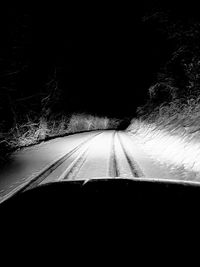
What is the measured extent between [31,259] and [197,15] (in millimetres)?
14306

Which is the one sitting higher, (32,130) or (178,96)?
(178,96)

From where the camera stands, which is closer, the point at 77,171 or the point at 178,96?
the point at 77,171

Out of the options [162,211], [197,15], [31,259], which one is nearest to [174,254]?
[162,211]

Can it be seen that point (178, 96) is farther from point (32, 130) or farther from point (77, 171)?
point (77, 171)

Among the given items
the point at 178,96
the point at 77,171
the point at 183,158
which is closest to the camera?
the point at 77,171

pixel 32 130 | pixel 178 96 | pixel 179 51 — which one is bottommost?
pixel 32 130

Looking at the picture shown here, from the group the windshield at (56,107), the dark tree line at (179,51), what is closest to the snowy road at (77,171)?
the windshield at (56,107)

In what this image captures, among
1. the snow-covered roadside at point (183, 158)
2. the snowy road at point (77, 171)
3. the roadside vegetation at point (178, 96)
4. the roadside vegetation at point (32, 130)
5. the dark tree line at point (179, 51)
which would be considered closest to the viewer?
the snowy road at point (77, 171)

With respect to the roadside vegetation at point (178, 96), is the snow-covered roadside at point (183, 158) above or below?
below

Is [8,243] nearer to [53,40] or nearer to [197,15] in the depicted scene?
[197,15]

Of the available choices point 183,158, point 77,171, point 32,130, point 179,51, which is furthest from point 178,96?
point 77,171

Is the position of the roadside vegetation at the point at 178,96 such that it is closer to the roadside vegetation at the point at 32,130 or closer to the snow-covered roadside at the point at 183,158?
the snow-covered roadside at the point at 183,158

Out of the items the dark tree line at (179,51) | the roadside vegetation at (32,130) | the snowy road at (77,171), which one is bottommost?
the snowy road at (77,171)

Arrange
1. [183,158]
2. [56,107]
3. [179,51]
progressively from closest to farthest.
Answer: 1. [183,158]
2. [179,51]
3. [56,107]
